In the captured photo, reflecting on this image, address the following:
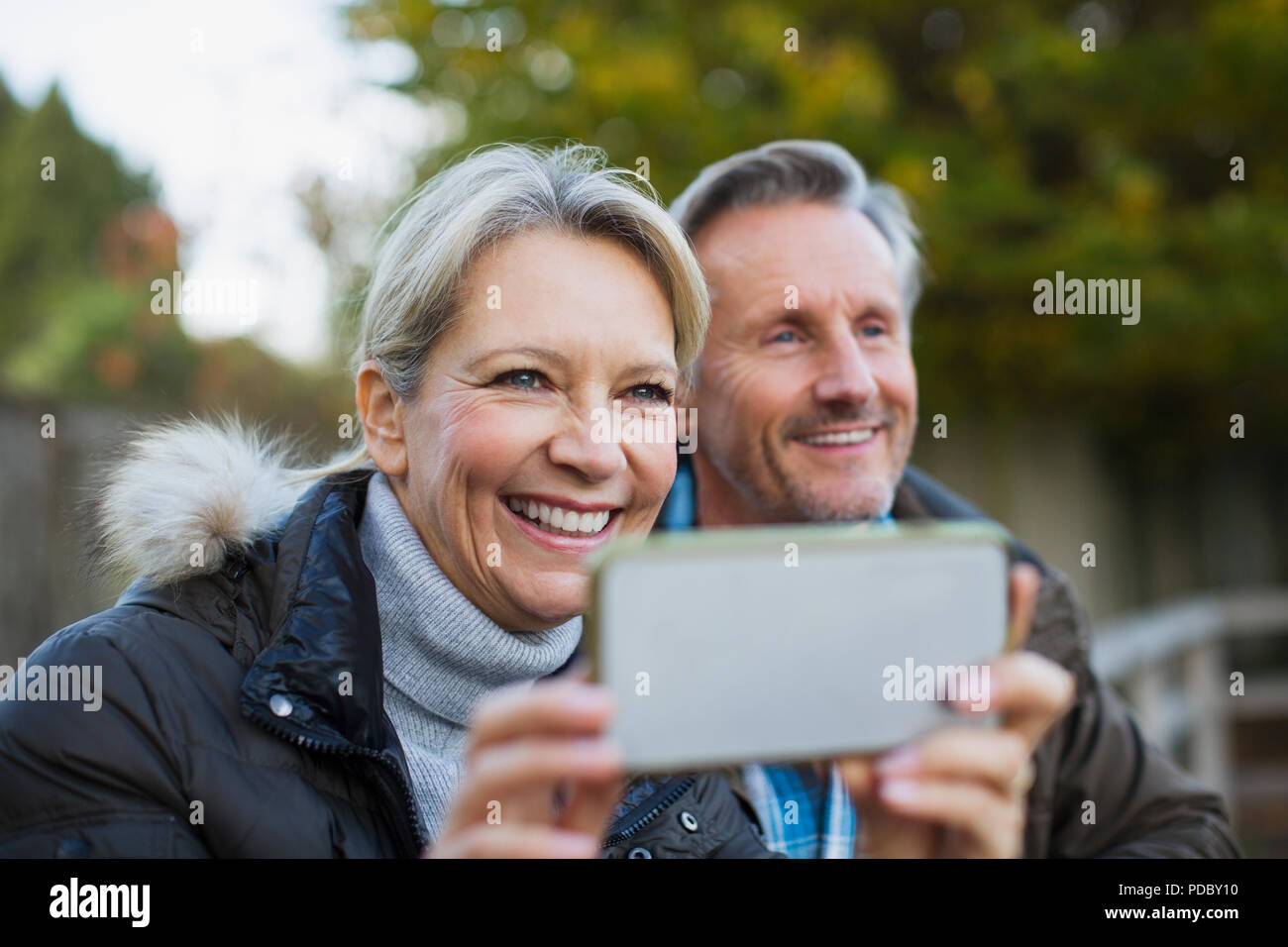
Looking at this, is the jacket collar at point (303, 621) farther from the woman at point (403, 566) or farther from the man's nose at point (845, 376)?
the man's nose at point (845, 376)

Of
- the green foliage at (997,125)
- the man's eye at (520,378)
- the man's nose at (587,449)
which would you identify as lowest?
the man's nose at (587,449)

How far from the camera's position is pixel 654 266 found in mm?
1796

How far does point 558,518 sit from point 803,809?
0.95 metres

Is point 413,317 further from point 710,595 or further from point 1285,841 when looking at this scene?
point 1285,841

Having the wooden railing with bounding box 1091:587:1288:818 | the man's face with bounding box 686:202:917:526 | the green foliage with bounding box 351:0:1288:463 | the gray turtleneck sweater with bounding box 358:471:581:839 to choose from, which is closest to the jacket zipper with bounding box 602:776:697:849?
the gray turtleneck sweater with bounding box 358:471:581:839

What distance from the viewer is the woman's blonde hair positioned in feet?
5.70

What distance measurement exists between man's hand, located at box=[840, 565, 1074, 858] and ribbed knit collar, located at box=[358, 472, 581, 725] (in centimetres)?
74

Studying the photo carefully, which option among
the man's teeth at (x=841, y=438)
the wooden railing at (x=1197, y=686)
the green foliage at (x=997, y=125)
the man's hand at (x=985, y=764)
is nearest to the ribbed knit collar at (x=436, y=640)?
the man's hand at (x=985, y=764)

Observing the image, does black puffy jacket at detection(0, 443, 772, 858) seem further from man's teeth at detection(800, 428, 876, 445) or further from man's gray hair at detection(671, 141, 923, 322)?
man's gray hair at detection(671, 141, 923, 322)

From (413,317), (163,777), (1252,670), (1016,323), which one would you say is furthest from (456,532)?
(1252,670)

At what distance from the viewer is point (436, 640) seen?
1748 millimetres

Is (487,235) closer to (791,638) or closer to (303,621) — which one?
(303,621)

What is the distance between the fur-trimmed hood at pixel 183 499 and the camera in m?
1.71

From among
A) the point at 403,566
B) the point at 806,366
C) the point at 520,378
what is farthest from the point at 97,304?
the point at 520,378
